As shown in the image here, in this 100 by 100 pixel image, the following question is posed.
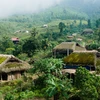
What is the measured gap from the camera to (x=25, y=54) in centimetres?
4884

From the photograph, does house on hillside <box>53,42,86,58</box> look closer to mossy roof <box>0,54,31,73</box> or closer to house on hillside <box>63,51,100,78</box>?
house on hillside <box>63,51,100,78</box>

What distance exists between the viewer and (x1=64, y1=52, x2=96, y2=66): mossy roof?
3312 cm

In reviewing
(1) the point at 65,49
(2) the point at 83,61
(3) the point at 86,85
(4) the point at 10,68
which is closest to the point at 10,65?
(4) the point at 10,68

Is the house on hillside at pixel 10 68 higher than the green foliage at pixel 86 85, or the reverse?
the green foliage at pixel 86 85

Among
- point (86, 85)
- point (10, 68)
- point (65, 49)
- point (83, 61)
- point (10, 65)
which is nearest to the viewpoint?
point (86, 85)

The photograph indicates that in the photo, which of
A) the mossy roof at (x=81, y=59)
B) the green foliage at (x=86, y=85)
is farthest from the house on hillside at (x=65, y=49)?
the green foliage at (x=86, y=85)

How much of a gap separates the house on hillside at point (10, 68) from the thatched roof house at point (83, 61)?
18.7 feet

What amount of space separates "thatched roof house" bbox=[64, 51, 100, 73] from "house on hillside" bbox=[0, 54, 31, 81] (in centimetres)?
571

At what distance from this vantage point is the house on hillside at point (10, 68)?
31156mm

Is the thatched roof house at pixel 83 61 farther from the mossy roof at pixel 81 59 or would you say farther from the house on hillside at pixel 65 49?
the house on hillside at pixel 65 49

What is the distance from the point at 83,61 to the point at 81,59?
0.45 meters

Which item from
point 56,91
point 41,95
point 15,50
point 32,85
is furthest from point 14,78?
point 15,50

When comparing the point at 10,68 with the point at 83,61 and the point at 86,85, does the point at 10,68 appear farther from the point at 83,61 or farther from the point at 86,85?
the point at 86,85

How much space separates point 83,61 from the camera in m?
33.6
